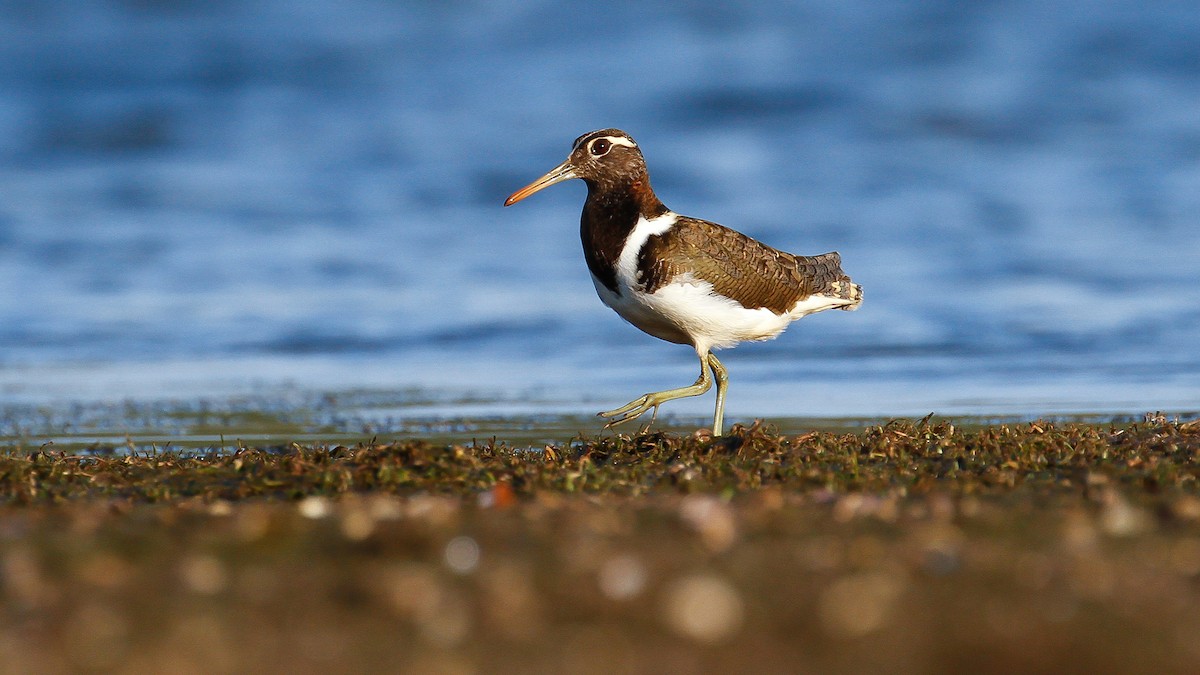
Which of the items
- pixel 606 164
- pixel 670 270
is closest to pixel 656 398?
pixel 670 270

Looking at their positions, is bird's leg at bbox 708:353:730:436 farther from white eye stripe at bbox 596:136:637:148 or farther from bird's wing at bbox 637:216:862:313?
white eye stripe at bbox 596:136:637:148

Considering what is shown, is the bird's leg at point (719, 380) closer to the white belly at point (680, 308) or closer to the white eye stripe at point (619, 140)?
the white belly at point (680, 308)

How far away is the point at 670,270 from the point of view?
25.8 feet

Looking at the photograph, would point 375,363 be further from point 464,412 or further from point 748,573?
point 748,573

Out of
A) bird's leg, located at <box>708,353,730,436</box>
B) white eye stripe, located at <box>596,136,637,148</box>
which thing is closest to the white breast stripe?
white eye stripe, located at <box>596,136,637,148</box>

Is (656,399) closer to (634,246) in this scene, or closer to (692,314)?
(692,314)

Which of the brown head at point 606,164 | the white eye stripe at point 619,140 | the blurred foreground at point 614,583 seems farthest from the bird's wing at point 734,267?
the blurred foreground at point 614,583

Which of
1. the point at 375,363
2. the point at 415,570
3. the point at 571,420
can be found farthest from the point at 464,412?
the point at 415,570

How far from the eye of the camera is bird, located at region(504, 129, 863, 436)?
791cm

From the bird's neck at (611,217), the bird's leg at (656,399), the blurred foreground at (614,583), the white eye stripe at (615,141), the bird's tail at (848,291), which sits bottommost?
the blurred foreground at (614,583)

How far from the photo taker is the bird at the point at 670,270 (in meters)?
7.91

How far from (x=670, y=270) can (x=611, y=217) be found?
0.58m

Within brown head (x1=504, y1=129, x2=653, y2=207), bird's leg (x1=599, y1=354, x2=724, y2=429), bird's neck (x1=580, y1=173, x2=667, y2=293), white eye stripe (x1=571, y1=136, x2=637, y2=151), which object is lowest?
bird's leg (x1=599, y1=354, x2=724, y2=429)

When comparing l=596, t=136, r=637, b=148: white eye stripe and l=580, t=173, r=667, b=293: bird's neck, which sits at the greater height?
l=596, t=136, r=637, b=148: white eye stripe
